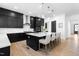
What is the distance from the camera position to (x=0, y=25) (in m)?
4.98

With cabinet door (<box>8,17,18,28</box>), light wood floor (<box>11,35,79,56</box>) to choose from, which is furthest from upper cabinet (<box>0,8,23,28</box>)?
light wood floor (<box>11,35,79,56</box>)

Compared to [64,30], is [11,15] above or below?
above

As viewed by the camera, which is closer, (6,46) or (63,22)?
(6,46)

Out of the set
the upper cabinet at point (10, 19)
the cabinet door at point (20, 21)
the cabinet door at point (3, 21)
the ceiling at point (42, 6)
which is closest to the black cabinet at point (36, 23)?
the cabinet door at point (20, 21)

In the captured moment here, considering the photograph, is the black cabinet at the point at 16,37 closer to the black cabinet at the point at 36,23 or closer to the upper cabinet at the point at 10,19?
the upper cabinet at the point at 10,19

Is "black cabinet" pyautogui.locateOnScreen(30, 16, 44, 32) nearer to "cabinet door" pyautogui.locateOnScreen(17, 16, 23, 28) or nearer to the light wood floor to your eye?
"cabinet door" pyautogui.locateOnScreen(17, 16, 23, 28)

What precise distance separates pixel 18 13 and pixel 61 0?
16.9ft

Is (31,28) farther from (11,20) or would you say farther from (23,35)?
(11,20)

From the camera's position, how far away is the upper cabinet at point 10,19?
5.18 metres

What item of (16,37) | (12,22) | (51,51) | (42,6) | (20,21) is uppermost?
(42,6)

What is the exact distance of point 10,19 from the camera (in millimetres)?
5734

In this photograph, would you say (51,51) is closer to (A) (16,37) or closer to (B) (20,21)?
(A) (16,37)

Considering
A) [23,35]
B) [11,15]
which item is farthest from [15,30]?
[11,15]

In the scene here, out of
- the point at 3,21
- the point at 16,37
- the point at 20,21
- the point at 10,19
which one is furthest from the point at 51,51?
the point at 20,21
